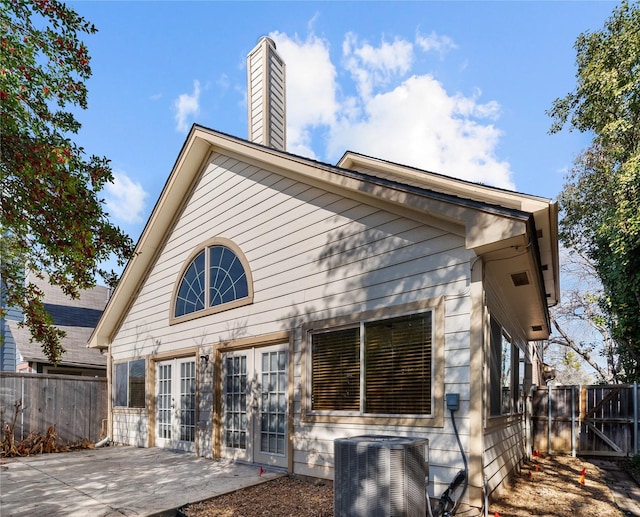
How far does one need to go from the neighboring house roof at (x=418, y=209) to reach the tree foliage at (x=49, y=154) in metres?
1.52

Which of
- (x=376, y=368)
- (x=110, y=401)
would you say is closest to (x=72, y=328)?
(x=110, y=401)

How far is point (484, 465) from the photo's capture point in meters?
4.46

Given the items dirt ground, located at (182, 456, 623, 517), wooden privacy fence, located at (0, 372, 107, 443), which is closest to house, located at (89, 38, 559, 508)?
dirt ground, located at (182, 456, 623, 517)

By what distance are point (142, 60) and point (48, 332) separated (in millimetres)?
5219

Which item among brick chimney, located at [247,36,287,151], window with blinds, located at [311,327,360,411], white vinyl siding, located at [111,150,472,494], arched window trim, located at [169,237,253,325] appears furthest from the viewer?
brick chimney, located at [247,36,287,151]

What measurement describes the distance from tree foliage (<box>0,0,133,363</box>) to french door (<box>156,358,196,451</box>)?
10.3 feet

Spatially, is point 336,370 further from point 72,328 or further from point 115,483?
point 72,328

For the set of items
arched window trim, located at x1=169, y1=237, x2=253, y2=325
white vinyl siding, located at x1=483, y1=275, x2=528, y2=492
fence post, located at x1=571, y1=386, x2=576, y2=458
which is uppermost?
arched window trim, located at x1=169, y1=237, x2=253, y2=325

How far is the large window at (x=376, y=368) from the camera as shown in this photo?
492 cm

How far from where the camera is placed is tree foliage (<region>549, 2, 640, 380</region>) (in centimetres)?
1078

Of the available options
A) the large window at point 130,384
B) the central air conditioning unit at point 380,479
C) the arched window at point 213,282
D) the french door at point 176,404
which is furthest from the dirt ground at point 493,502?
the large window at point 130,384

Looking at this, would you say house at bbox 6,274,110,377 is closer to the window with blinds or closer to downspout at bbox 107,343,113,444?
downspout at bbox 107,343,113,444

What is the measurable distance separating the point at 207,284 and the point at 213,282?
0.62 ft

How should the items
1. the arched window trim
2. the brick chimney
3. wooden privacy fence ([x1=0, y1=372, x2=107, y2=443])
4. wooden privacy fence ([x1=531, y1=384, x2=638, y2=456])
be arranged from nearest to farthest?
the arched window trim → wooden privacy fence ([x1=531, y1=384, x2=638, y2=456]) → wooden privacy fence ([x1=0, y1=372, x2=107, y2=443]) → the brick chimney
